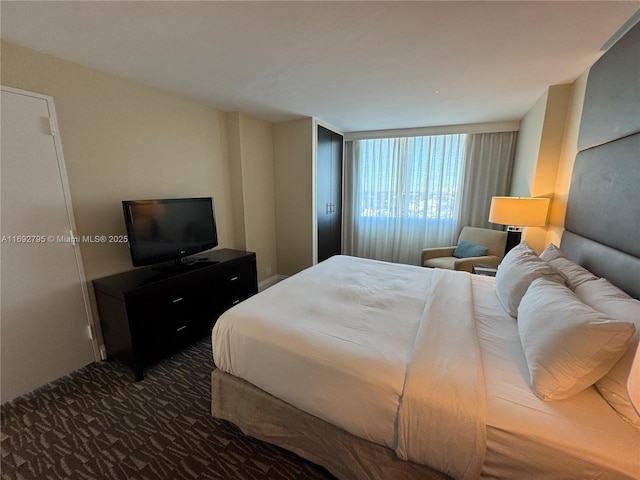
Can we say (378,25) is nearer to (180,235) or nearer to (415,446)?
(415,446)

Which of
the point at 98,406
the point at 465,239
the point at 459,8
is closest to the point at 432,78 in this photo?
the point at 459,8

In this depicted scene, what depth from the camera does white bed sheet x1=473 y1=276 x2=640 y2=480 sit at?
0.83m

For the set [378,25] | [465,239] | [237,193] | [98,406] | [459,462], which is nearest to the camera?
[459,462]

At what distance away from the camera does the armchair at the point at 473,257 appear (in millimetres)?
3119

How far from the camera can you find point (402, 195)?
4.30 meters

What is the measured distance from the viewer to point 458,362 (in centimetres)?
115

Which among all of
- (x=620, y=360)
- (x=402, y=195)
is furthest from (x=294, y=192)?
(x=620, y=360)

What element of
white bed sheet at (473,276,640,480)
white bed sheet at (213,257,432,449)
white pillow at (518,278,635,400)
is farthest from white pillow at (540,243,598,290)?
white bed sheet at (213,257,432,449)

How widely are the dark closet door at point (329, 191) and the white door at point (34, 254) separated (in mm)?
2700

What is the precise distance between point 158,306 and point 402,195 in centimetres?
368

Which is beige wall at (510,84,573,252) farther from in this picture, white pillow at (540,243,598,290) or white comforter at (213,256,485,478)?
white comforter at (213,256,485,478)

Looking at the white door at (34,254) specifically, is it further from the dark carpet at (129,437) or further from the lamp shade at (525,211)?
the lamp shade at (525,211)

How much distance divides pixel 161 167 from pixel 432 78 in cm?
262

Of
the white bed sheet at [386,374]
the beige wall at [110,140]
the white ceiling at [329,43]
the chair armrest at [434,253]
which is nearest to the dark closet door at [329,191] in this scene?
the white ceiling at [329,43]
